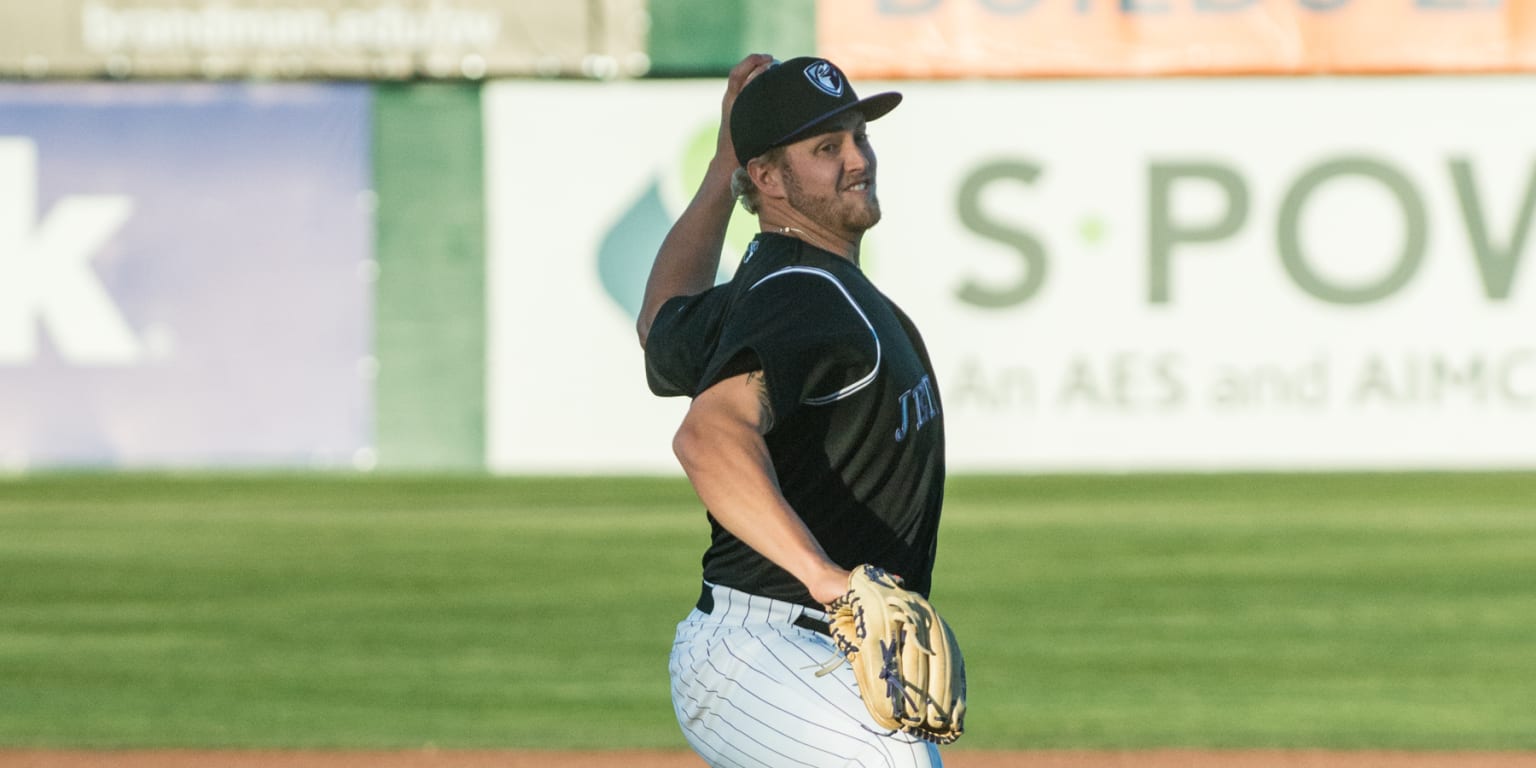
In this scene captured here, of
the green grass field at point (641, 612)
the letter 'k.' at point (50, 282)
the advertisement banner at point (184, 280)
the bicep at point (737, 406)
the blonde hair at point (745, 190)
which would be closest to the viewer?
the bicep at point (737, 406)

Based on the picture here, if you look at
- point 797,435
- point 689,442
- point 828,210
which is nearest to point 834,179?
point 828,210

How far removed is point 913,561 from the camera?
350 centimetres

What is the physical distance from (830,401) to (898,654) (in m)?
0.39

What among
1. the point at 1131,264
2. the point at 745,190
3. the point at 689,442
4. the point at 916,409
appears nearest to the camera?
A: the point at 689,442

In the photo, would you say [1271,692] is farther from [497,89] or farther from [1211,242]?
[497,89]

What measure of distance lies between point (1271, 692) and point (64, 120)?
11.4 meters

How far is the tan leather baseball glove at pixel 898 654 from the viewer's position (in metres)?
3.15

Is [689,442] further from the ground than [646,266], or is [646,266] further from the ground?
[689,442]

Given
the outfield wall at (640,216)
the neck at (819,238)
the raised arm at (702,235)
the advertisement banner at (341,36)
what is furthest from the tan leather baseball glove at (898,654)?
the advertisement banner at (341,36)

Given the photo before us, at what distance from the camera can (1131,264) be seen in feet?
55.1

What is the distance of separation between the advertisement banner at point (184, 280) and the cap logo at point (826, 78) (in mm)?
13770

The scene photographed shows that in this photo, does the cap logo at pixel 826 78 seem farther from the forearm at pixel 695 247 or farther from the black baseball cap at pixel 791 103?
the forearm at pixel 695 247

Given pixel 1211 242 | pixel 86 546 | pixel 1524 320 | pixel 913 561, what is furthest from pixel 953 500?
pixel 913 561

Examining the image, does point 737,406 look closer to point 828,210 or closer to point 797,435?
point 797,435
